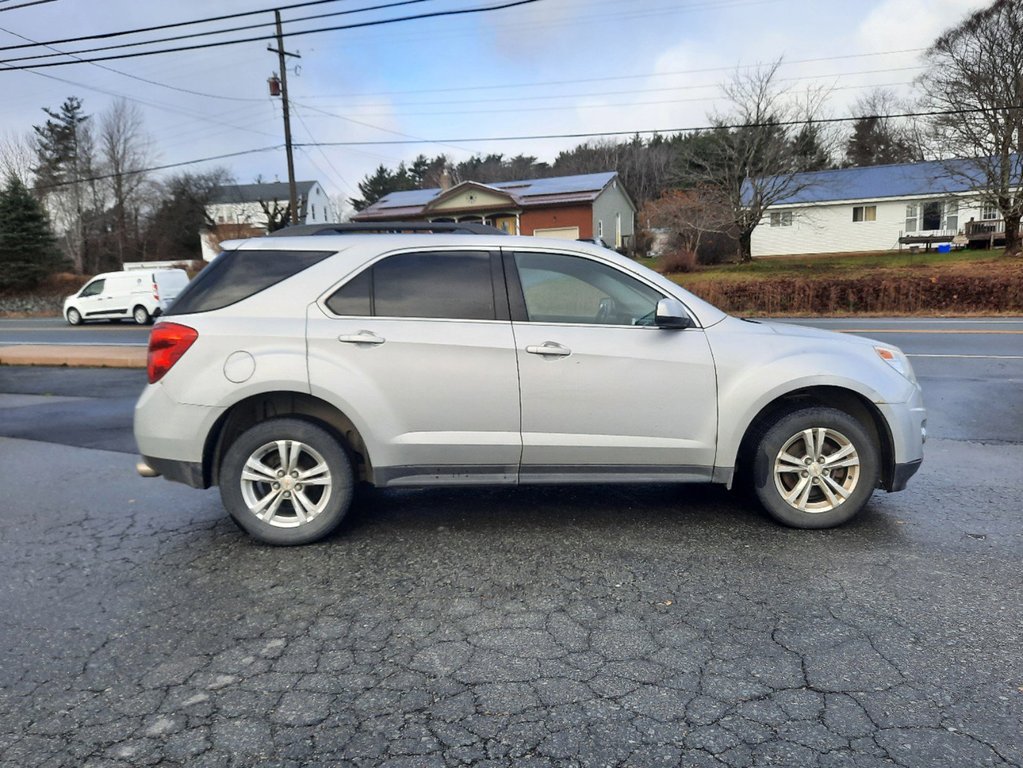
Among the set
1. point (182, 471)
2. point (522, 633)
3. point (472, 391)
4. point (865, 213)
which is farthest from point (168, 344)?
point (865, 213)

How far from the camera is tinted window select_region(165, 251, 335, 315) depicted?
14.2ft

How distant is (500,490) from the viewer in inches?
209

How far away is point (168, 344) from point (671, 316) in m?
2.93

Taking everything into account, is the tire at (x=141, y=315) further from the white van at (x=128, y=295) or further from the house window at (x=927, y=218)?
the house window at (x=927, y=218)

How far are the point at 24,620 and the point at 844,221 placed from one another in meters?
43.4

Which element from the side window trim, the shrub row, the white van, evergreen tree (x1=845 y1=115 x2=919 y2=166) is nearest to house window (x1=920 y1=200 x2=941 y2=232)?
evergreen tree (x1=845 y1=115 x2=919 y2=166)

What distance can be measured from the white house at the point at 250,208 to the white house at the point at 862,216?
2904 cm

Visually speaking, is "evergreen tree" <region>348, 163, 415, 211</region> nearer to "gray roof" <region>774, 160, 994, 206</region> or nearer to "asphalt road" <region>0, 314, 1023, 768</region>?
"gray roof" <region>774, 160, 994, 206</region>

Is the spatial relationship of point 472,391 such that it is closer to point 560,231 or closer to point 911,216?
point 560,231

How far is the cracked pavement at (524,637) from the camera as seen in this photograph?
250 cm

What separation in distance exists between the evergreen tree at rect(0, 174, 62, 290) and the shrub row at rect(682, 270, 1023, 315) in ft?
124

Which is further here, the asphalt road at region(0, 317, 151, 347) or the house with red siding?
the house with red siding

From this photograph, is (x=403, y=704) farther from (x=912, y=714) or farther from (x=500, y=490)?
(x=500, y=490)

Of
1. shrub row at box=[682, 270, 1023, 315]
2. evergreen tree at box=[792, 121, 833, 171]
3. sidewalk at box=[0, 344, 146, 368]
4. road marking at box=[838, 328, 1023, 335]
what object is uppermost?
evergreen tree at box=[792, 121, 833, 171]
